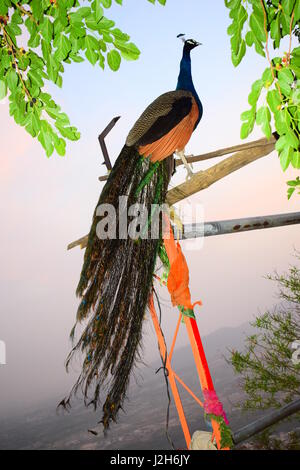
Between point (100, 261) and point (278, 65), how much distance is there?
5.00 ft

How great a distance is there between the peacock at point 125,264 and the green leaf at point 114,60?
2.50 feet

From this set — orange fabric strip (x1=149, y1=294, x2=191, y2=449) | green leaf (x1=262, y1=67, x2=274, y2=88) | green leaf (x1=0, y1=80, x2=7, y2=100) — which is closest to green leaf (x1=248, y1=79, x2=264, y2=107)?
green leaf (x1=262, y1=67, x2=274, y2=88)

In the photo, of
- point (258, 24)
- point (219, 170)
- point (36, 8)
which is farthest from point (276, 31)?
point (36, 8)

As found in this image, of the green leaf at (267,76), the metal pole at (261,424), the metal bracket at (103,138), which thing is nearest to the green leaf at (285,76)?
the green leaf at (267,76)

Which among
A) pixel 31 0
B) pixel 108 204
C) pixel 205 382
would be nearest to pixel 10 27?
pixel 31 0

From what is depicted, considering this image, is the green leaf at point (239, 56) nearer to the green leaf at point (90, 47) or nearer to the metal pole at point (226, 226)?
the green leaf at point (90, 47)

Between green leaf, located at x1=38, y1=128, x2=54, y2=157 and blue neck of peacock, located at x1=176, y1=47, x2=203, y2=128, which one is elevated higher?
blue neck of peacock, located at x1=176, y1=47, x2=203, y2=128

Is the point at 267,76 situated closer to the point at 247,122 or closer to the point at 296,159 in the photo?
the point at 247,122

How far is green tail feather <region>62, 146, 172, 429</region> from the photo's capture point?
77.9 inches

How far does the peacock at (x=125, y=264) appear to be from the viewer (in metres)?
1.99

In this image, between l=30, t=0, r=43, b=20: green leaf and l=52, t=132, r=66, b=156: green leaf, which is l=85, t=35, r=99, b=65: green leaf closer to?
l=30, t=0, r=43, b=20: green leaf

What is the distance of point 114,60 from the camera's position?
1.54 meters

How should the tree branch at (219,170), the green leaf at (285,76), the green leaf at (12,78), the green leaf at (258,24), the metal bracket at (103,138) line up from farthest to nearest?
1. the metal bracket at (103,138)
2. the tree branch at (219,170)
3. the green leaf at (12,78)
4. the green leaf at (258,24)
5. the green leaf at (285,76)
